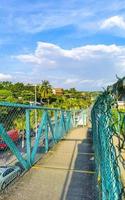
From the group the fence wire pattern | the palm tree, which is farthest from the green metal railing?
the palm tree

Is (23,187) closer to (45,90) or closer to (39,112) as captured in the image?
(39,112)

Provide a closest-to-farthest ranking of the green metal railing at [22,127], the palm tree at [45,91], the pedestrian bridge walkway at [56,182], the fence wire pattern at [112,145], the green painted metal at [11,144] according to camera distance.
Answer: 1. the fence wire pattern at [112,145]
2. the pedestrian bridge walkway at [56,182]
3. the green painted metal at [11,144]
4. the green metal railing at [22,127]
5. the palm tree at [45,91]

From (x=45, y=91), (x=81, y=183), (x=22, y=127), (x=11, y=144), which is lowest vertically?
(x=81, y=183)

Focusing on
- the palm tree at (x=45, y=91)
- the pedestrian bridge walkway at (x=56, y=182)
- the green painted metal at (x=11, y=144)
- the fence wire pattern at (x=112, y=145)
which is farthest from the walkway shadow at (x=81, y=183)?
the palm tree at (x=45, y=91)

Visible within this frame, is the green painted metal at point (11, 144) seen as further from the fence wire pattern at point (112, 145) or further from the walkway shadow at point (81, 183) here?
the fence wire pattern at point (112, 145)

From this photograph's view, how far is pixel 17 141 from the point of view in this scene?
784 centimetres

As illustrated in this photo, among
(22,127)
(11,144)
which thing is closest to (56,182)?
(11,144)

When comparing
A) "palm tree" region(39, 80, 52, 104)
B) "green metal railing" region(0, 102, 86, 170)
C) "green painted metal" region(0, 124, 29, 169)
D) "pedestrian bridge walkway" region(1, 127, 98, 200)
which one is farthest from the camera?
"palm tree" region(39, 80, 52, 104)

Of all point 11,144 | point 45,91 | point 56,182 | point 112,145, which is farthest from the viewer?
point 45,91

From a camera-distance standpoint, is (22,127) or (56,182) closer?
(56,182)

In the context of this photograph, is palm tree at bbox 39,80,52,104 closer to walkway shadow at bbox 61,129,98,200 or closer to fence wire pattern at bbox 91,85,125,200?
walkway shadow at bbox 61,129,98,200

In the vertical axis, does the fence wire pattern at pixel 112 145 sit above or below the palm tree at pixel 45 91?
below

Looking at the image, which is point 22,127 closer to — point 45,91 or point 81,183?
point 81,183

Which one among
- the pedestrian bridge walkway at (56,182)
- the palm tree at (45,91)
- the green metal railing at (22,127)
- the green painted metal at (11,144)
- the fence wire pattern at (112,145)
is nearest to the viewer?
the fence wire pattern at (112,145)
